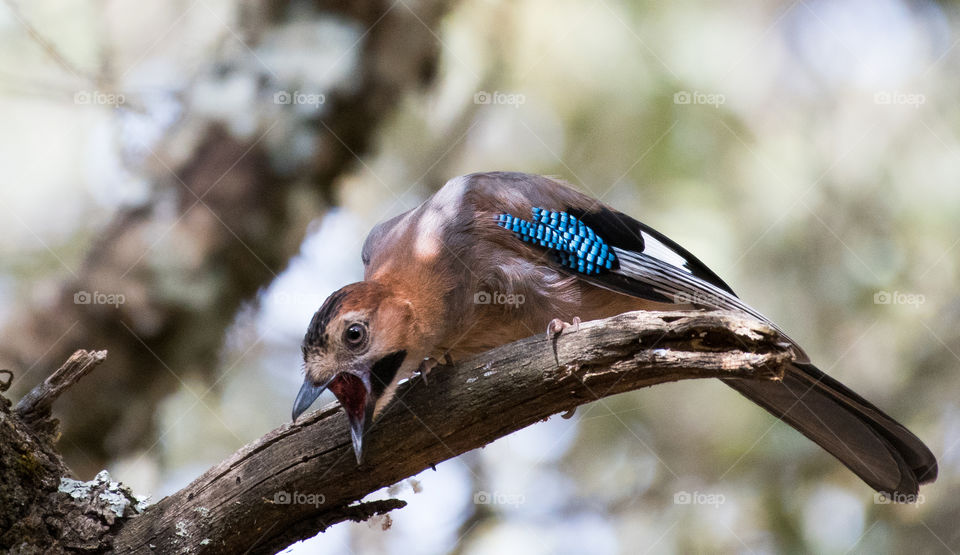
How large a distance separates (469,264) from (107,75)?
A: 11.9ft

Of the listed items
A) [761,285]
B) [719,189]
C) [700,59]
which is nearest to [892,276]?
[761,285]

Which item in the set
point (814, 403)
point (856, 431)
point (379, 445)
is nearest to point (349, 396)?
point (379, 445)

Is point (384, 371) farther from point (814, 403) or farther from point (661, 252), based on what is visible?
point (814, 403)

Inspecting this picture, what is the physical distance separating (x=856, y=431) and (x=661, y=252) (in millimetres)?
1373

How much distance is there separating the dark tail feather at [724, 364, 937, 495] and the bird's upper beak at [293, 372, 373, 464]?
6.10ft

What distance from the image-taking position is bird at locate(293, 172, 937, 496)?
12.6ft

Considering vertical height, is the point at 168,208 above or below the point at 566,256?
above

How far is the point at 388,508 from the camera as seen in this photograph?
11.5ft

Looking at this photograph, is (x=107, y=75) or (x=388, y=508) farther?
(x=107, y=75)

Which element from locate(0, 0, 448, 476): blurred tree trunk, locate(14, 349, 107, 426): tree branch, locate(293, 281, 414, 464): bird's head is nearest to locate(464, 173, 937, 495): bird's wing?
locate(293, 281, 414, 464): bird's head

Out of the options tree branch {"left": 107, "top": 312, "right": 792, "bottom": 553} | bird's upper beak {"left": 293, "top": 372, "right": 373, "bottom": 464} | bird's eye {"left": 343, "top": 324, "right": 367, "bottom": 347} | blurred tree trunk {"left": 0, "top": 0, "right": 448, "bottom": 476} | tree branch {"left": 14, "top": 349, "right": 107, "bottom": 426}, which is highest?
blurred tree trunk {"left": 0, "top": 0, "right": 448, "bottom": 476}

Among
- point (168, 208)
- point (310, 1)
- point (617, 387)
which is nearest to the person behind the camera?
point (617, 387)

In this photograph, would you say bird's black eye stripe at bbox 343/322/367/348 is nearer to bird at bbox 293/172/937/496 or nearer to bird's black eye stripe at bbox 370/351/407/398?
bird at bbox 293/172/937/496

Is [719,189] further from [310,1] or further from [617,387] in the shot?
[617,387]
